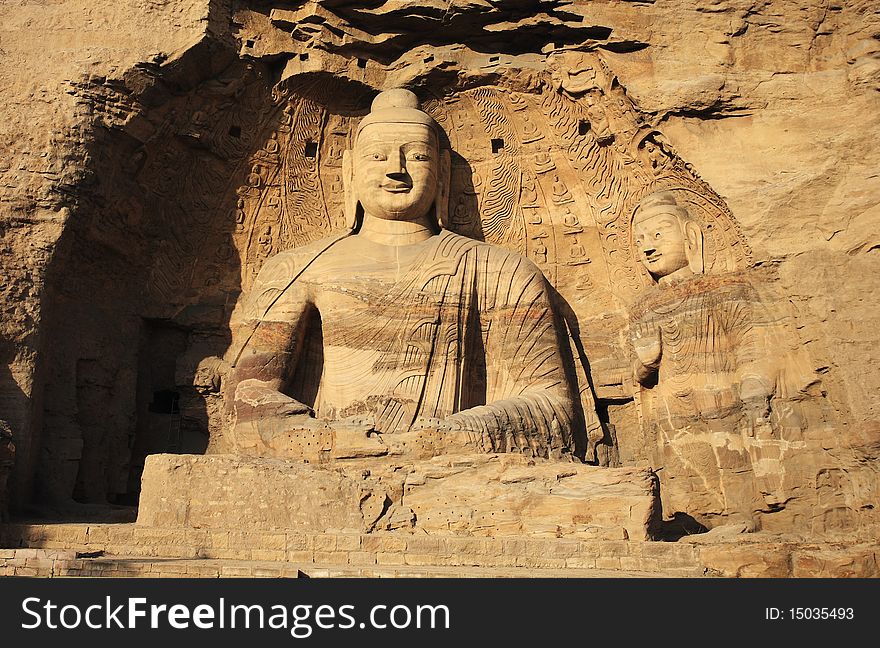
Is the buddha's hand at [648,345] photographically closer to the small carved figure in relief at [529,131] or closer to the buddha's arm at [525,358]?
the buddha's arm at [525,358]

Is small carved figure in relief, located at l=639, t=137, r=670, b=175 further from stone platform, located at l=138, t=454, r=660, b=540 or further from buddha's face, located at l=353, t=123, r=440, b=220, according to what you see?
stone platform, located at l=138, t=454, r=660, b=540

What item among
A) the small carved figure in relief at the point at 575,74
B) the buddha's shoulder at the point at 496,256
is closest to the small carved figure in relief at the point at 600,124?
the small carved figure in relief at the point at 575,74

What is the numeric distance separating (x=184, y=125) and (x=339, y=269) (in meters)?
1.82

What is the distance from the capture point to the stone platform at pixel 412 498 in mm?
7383

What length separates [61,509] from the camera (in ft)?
28.7

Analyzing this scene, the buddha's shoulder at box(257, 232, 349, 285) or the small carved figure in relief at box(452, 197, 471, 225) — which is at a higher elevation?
the small carved figure in relief at box(452, 197, 471, 225)

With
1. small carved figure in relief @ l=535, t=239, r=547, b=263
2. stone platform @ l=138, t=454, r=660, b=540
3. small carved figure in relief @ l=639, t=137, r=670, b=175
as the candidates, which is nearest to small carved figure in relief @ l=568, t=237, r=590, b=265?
small carved figure in relief @ l=535, t=239, r=547, b=263

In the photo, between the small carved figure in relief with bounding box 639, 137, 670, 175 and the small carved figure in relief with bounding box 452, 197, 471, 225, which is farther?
the small carved figure in relief with bounding box 452, 197, 471, 225

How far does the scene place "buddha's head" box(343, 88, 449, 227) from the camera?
9805mm

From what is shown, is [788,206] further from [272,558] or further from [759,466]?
[272,558]

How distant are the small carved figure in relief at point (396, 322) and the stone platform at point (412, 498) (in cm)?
108

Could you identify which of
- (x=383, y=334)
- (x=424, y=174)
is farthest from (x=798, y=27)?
(x=383, y=334)

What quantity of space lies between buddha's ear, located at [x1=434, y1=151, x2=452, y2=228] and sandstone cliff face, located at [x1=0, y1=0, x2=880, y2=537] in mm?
489

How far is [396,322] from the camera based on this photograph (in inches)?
372
